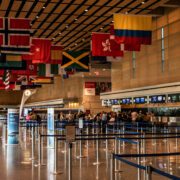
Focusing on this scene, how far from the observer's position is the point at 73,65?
28.1m

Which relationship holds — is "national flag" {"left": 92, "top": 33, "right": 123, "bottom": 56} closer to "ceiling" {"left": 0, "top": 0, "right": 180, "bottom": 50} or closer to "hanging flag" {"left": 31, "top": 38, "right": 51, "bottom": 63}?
"ceiling" {"left": 0, "top": 0, "right": 180, "bottom": 50}

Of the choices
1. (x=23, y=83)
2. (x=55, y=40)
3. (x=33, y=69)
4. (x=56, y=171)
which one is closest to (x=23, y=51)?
(x=56, y=171)

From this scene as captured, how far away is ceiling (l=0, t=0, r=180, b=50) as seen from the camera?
24.6 m

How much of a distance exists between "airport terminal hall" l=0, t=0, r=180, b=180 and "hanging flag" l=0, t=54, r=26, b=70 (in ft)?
0.21

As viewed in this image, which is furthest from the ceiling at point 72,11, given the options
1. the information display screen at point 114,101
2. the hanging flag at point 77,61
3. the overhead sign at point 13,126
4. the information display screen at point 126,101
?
the information display screen at point 114,101

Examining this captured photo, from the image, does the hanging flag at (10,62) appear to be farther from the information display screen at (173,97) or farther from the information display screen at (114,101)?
the information display screen at (114,101)

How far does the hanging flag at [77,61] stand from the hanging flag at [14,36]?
276 inches

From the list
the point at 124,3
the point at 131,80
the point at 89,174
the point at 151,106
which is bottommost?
the point at 89,174

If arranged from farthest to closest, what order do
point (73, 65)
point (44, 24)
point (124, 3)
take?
1. point (44, 24)
2. point (73, 65)
3. point (124, 3)

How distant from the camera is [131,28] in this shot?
20156mm

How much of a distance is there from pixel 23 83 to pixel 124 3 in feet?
88.6

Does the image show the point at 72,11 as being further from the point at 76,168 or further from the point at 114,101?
the point at 76,168

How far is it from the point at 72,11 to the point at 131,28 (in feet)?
24.6

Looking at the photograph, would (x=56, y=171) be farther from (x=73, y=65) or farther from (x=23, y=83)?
(x=23, y=83)
